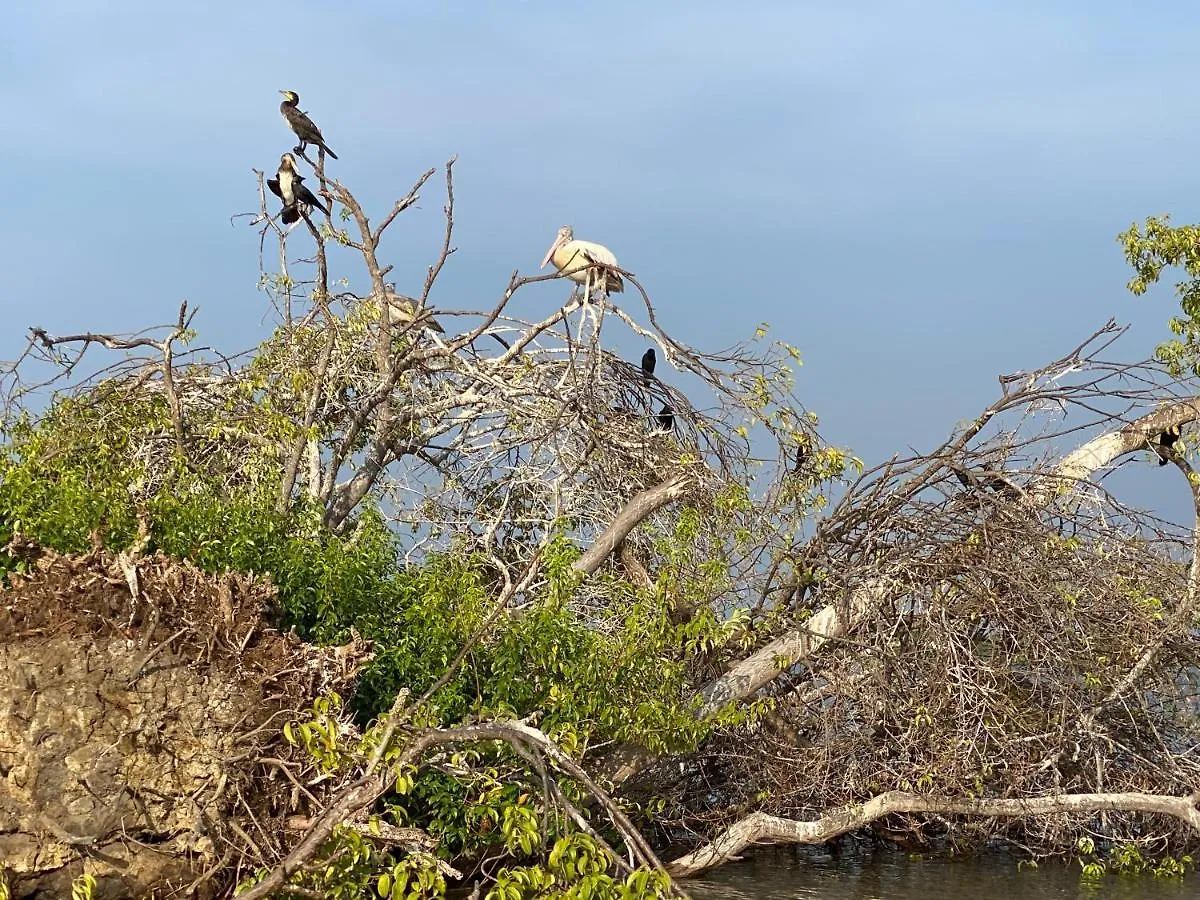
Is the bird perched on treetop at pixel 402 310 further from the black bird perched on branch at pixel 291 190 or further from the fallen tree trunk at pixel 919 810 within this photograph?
the fallen tree trunk at pixel 919 810

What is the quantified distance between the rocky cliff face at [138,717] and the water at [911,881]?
421 centimetres

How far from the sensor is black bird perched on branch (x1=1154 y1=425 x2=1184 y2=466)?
481 inches

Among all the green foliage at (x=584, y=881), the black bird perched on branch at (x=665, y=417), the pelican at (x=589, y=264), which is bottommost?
the green foliage at (x=584, y=881)

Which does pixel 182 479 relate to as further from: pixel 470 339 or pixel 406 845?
pixel 406 845

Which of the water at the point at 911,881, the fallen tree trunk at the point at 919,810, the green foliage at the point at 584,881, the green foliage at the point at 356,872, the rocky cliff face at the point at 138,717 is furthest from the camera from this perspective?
the water at the point at 911,881

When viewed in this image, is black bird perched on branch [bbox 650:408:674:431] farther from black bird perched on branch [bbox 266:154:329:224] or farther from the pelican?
black bird perched on branch [bbox 266:154:329:224]

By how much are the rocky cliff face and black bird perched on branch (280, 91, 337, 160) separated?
5240mm

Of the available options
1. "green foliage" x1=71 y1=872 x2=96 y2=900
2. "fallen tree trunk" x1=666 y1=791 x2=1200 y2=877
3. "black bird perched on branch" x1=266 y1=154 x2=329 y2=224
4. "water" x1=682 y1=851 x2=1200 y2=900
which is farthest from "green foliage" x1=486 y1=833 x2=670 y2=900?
"black bird perched on branch" x1=266 y1=154 x2=329 y2=224

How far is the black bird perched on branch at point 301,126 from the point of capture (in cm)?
1172

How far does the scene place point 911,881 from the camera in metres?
11.3

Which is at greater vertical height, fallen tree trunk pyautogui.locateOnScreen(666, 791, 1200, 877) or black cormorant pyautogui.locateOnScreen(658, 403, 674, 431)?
black cormorant pyautogui.locateOnScreen(658, 403, 674, 431)

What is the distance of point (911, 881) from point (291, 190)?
771 centimetres

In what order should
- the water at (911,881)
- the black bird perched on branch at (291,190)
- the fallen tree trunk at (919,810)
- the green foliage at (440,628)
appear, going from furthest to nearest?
the black bird perched on branch at (291,190)
the water at (911,881)
the fallen tree trunk at (919,810)
the green foliage at (440,628)

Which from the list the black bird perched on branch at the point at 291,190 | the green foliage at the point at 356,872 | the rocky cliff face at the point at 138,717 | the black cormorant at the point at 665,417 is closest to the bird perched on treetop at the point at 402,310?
the black bird perched on branch at the point at 291,190
